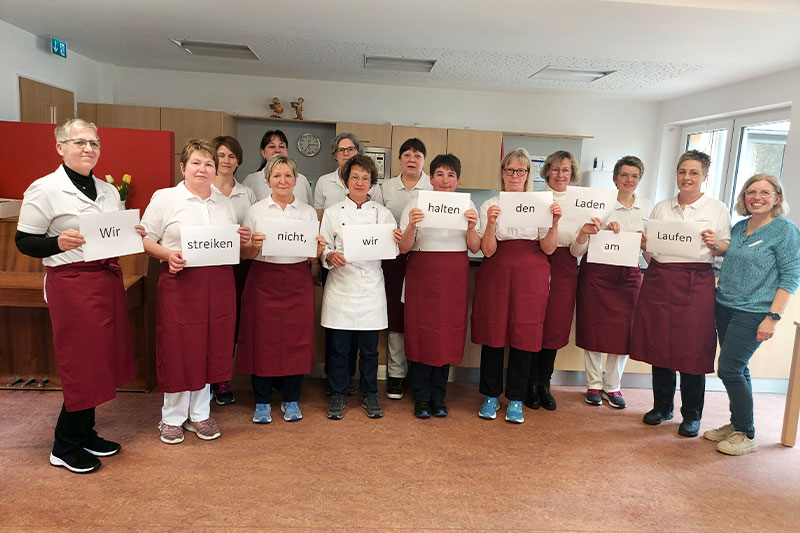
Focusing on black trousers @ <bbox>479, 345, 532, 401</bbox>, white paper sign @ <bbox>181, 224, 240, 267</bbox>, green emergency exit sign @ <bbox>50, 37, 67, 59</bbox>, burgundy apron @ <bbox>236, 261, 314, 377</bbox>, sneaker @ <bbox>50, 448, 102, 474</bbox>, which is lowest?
sneaker @ <bbox>50, 448, 102, 474</bbox>

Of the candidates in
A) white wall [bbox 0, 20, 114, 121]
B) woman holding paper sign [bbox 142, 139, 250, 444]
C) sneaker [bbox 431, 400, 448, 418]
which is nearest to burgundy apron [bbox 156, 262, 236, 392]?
woman holding paper sign [bbox 142, 139, 250, 444]

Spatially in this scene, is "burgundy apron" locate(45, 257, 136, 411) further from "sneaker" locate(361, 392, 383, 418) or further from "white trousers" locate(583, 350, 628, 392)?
"white trousers" locate(583, 350, 628, 392)

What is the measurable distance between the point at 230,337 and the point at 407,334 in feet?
3.28

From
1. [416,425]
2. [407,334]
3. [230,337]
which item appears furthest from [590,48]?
[230,337]

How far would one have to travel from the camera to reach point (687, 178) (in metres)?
3.02

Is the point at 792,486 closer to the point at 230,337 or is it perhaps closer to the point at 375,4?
the point at 230,337

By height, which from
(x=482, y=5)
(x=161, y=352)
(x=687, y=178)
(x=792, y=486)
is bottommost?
(x=792, y=486)

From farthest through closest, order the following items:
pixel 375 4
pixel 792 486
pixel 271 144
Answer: pixel 375 4 → pixel 271 144 → pixel 792 486

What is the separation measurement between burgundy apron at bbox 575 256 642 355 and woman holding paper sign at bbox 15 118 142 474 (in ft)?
8.76

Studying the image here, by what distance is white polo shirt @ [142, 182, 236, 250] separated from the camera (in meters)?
2.56

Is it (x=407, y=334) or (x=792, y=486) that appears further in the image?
(x=407, y=334)

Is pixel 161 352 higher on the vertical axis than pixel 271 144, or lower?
lower

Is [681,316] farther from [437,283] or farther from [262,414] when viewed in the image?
[262,414]

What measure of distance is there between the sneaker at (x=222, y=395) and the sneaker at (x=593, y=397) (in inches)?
92.2
